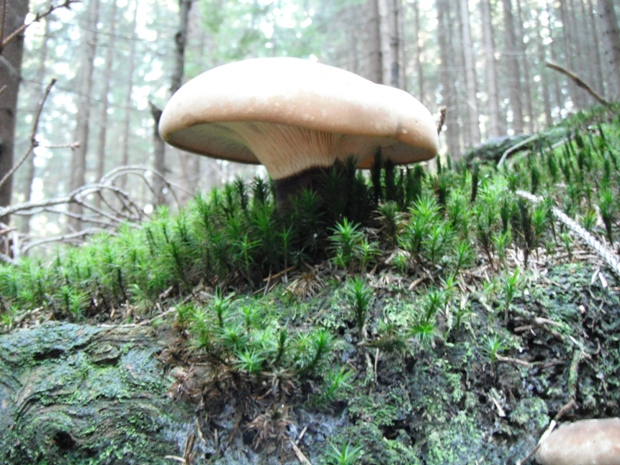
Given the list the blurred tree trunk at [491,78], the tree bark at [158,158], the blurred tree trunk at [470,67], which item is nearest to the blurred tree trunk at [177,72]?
the tree bark at [158,158]

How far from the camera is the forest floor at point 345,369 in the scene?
4.49 feet

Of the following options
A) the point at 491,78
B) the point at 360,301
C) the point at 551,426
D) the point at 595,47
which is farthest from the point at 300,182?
the point at 595,47

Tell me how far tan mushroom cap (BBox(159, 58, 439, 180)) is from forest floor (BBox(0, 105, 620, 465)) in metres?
0.48

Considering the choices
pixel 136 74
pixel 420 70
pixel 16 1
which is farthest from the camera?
pixel 136 74

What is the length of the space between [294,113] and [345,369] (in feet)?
3.09

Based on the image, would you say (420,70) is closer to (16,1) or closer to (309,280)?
(16,1)

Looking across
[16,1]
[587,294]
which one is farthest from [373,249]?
[16,1]

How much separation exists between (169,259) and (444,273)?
4.19 feet

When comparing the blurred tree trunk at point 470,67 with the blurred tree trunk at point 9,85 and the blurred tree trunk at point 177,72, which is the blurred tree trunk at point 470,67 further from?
the blurred tree trunk at point 9,85

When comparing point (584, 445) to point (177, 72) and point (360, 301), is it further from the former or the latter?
point (177, 72)

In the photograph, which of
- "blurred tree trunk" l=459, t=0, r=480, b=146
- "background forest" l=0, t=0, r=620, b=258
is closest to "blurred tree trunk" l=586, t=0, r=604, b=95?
"background forest" l=0, t=0, r=620, b=258

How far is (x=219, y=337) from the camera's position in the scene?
143 cm

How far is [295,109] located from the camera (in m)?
1.60

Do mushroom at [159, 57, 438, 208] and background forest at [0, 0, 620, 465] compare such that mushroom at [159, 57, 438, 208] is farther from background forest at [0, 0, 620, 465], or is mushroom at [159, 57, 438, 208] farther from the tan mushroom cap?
background forest at [0, 0, 620, 465]
